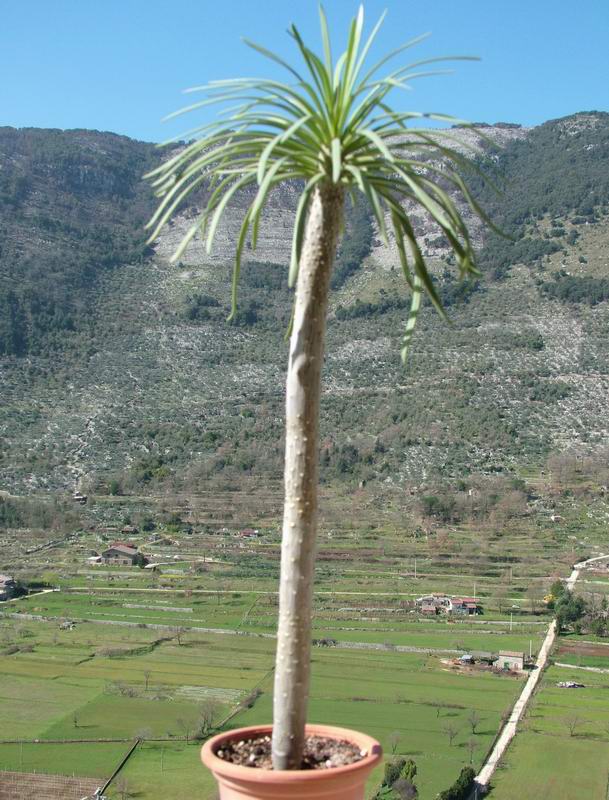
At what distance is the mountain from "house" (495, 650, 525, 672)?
876 inches

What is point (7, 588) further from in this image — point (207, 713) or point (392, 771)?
point (392, 771)

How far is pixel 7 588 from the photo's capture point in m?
41.4

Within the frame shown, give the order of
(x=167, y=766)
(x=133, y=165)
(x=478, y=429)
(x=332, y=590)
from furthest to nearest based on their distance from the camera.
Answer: (x=133, y=165), (x=478, y=429), (x=332, y=590), (x=167, y=766)

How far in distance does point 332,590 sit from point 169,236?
5755 cm

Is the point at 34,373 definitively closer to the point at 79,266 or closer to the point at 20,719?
the point at 79,266

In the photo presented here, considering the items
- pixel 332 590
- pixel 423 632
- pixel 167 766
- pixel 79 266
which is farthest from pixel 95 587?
pixel 79 266

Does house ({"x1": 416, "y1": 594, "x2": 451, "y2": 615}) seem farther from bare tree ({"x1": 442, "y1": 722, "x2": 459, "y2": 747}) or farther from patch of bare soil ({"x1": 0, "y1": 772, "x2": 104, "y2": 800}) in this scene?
patch of bare soil ({"x1": 0, "y1": 772, "x2": 104, "y2": 800})

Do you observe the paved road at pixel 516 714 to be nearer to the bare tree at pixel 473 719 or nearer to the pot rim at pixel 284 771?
the bare tree at pixel 473 719

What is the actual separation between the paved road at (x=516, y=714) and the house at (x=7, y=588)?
19440mm

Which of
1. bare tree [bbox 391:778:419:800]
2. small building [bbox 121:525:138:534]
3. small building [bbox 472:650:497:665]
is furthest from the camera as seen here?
small building [bbox 121:525:138:534]

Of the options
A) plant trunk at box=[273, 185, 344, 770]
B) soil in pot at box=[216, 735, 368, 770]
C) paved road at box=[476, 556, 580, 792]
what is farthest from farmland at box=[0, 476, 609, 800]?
plant trunk at box=[273, 185, 344, 770]

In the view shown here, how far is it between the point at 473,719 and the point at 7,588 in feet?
70.3

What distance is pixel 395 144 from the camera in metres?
4.22

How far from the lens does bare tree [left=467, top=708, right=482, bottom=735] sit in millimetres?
25608
